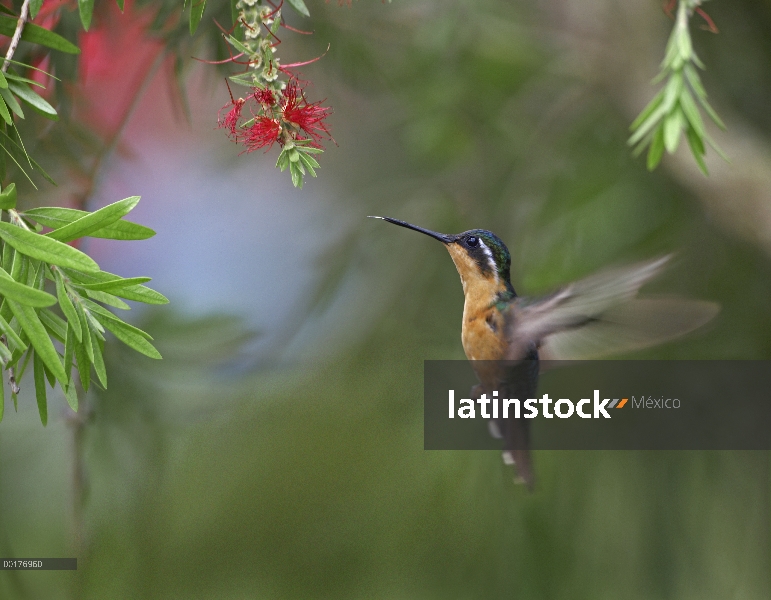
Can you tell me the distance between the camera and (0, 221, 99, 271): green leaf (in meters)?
0.27

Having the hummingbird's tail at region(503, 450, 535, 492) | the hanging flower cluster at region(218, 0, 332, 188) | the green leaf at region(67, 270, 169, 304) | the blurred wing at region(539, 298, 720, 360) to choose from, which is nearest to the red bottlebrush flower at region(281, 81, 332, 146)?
the hanging flower cluster at region(218, 0, 332, 188)

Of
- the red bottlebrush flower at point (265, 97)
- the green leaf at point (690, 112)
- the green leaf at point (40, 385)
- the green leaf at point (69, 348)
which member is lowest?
the green leaf at point (40, 385)

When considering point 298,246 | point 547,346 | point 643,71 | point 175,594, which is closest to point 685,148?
point 643,71

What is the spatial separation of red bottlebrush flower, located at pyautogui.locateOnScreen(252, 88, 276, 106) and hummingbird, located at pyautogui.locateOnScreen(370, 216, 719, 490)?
10 centimetres

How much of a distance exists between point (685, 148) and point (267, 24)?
605 mm

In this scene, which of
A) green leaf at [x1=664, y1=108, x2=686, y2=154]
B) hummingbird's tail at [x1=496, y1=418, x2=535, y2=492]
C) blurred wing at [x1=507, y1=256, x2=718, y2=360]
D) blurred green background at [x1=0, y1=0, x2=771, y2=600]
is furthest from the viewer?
blurred green background at [x1=0, y1=0, x2=771, y2=600]

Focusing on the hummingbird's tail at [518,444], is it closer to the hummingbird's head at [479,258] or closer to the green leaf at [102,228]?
the hummingbird's head at [479,258]

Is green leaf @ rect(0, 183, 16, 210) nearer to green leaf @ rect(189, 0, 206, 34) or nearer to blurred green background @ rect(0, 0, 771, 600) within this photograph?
green leaf @ rect(189, 0, 206, 34)

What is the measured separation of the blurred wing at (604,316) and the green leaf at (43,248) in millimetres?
280

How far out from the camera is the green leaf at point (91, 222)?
29 cm

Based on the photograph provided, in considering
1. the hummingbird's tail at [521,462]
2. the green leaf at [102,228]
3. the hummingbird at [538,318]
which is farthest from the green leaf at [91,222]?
the hummingbird's tail at [521,462]

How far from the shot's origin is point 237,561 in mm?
1129

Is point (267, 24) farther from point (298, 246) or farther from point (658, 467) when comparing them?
point (298, 246)

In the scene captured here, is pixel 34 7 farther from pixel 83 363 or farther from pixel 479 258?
pixel 479 258
